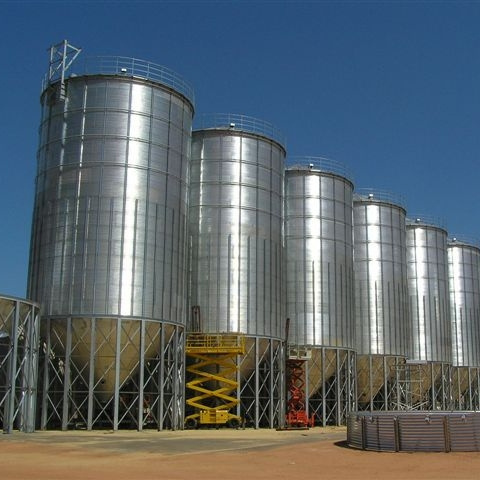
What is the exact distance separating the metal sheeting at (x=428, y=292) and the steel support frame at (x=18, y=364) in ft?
140

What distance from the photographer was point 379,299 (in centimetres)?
6600

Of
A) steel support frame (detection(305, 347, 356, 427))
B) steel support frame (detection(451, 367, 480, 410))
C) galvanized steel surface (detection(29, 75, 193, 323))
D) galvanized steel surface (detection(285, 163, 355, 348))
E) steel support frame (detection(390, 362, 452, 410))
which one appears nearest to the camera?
→ galvanized steel surface (detection(29, 75, 193, 323))

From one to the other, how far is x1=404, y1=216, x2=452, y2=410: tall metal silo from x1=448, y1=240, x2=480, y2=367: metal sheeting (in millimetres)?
4960

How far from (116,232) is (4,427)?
496 inches

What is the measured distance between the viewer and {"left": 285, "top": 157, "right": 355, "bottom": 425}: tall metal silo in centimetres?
5750

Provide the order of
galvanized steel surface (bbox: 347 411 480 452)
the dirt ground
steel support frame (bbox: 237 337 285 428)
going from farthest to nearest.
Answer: steel support frame (bbox: 237 337 285 428), galvanized steel surface (bbox: 347 411 480 452), the dirt ground

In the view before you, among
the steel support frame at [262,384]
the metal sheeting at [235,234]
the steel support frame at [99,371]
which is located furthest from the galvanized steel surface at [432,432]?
the metal sheeting at [235,234]

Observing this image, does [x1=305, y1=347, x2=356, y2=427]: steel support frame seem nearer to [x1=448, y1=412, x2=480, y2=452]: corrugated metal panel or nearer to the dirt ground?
the dirt ground

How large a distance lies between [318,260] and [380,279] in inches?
402

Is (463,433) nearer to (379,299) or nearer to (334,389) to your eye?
(334,389)

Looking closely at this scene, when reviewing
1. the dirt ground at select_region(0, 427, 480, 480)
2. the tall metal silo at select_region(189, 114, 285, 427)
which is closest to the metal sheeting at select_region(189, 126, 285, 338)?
the tall metal silo at select_region(189, 114, 285, 427)

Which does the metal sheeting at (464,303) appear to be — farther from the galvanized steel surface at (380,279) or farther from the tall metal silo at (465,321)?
the galvanized steel surface at (380,279)

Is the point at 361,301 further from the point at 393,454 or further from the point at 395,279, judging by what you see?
the point at 393,454

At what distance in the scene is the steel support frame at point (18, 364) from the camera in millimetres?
37812
